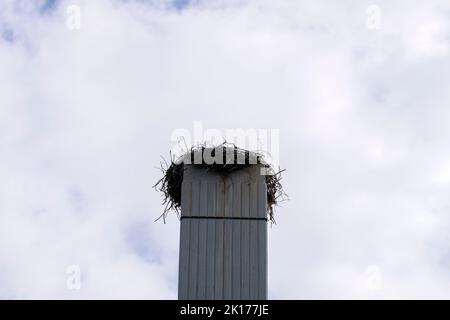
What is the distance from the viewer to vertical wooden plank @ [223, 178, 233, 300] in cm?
824

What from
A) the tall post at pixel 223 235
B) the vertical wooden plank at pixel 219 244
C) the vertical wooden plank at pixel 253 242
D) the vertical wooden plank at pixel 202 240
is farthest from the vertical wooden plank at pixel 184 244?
the vertical wooden plank at pixel 253 242

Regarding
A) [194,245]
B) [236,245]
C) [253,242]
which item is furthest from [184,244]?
[253,242]

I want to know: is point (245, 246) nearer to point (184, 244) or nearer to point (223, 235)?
point (223, 235)

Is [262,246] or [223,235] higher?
[223,235]

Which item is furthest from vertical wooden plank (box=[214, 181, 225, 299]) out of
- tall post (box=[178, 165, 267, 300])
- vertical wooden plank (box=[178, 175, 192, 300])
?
vertical wooden plank (box=[178, 175, 192, 300])

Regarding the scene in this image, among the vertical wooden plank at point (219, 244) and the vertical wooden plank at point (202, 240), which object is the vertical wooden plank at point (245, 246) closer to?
the vertical wooden plank at point (219, 244)

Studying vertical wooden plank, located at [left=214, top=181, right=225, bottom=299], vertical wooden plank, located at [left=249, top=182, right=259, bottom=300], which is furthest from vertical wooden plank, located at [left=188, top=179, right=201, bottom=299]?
vertical wooden plank, located at [left=249, top=182, right=259, bottom=300]

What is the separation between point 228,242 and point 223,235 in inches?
3.1

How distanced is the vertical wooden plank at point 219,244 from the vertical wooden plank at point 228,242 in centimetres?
3

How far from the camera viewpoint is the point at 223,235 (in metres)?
8.51

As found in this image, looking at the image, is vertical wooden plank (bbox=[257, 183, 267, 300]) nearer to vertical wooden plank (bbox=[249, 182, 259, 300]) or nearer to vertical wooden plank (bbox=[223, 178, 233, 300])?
vertical wooden plank (bbox=[249, 182, 259, 300])

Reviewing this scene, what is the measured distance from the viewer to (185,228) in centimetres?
855

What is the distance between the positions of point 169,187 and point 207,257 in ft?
3.40
